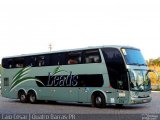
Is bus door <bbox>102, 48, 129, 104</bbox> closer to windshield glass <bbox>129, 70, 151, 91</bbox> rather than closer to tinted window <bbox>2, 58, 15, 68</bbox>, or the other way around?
windshield glass <bbox>129, 70, 151, 91</bbox>

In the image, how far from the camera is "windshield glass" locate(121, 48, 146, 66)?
1933 cm

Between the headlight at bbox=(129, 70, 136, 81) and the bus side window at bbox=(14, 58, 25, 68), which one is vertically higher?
the bus side window at bbox=(14, 58, 25, 68)

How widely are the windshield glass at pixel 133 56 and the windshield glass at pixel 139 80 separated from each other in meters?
0.47

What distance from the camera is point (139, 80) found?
19594mm

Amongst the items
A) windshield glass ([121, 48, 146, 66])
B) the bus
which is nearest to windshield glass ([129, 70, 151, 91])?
the bus

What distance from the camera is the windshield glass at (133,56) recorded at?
63.4ft

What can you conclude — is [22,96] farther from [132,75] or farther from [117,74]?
[132,75]

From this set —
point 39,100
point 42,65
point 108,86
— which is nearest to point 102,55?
point 108,86

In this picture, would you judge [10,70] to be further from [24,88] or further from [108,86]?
[108,86]

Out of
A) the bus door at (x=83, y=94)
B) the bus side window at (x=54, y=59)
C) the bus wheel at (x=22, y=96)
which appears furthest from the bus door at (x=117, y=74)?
the bus wheel at (x=22, y=96)

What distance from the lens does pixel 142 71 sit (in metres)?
19.9

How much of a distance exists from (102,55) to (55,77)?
13.4 ft

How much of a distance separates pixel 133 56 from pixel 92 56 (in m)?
2.18

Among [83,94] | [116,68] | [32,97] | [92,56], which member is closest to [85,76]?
[83,94]
